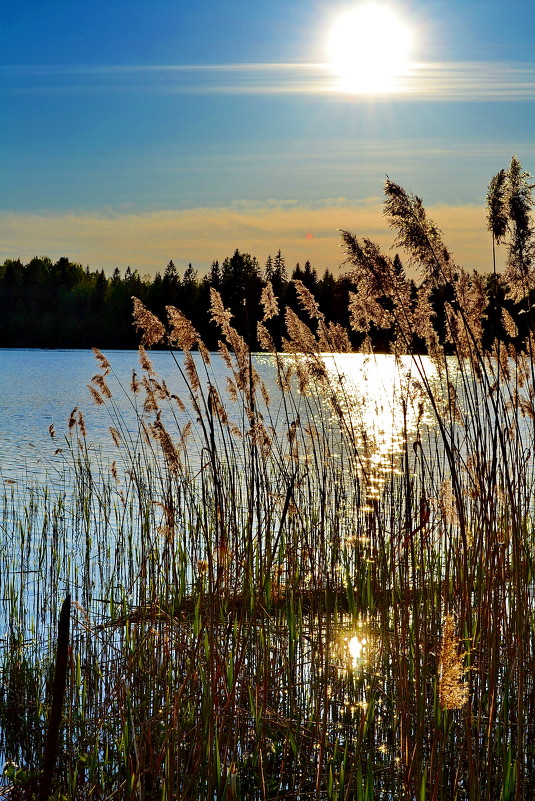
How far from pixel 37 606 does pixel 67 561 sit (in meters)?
0.98

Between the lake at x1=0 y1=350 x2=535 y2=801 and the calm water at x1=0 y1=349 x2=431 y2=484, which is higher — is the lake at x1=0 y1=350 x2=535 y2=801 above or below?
below

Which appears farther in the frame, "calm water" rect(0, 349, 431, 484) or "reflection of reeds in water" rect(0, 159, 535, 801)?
"calm water" rect(0, 349, 431, 484)

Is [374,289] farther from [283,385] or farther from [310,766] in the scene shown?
[283,385]

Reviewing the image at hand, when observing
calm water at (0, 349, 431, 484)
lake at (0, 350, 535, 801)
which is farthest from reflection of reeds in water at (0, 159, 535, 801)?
calm water at (0, 349, 431, 484)

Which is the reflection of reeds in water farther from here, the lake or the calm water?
the calm water

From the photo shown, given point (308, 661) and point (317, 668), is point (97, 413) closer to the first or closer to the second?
point (308, 661)

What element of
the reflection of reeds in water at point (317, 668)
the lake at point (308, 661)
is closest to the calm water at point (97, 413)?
the lake at point (308, 661)

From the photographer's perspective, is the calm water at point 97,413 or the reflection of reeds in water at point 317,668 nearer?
the reflection of reeds in water at point 317,668

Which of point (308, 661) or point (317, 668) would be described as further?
point (308, 661)

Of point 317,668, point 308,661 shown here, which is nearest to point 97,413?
point 308,661

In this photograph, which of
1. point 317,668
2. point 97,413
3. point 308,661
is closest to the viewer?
point 317,668

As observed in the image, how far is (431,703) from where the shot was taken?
336 centimetres

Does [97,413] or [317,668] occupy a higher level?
[97,413]

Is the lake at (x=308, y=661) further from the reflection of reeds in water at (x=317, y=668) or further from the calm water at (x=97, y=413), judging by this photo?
the calm water at (x=97, y=413)
